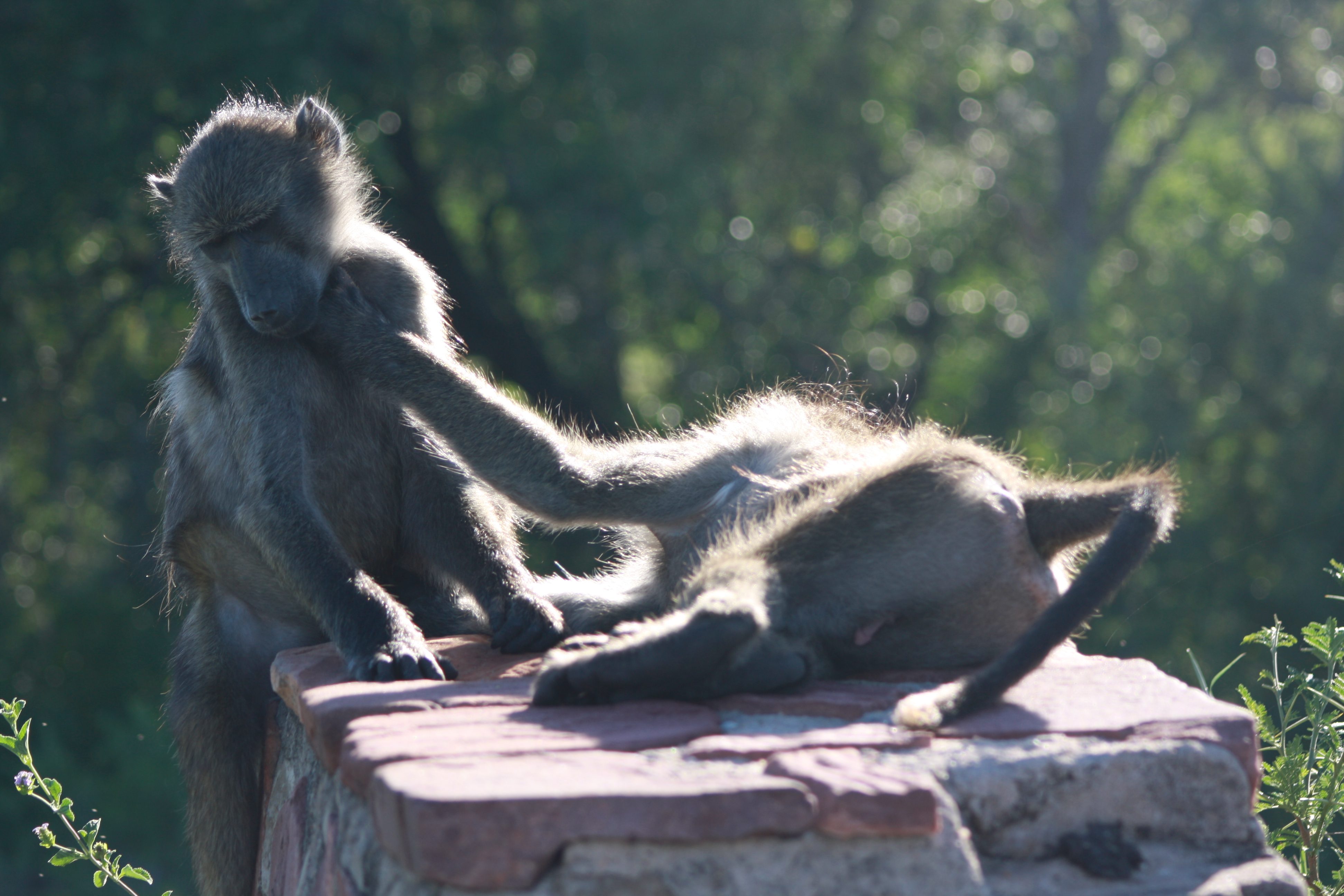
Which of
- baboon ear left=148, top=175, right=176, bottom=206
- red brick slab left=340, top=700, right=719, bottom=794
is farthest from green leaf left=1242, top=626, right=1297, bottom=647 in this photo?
baboon ear left=148, top=175, right=176, bottom=206

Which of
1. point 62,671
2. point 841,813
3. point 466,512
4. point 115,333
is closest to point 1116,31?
point 115,333

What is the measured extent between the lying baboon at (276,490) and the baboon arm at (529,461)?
6.7 inches

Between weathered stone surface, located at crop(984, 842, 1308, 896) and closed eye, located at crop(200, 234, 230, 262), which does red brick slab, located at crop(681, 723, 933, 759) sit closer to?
weathered stone surface, located at crop(984, 842, 1308, 896)

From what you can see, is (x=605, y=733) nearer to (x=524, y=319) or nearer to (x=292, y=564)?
(x=292, y=564)

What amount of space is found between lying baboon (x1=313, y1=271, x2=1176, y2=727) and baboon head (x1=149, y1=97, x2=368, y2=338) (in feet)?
0.40

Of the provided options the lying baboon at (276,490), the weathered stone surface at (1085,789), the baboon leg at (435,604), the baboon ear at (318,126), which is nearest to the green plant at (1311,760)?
the weathered stone surface at (1085,789)

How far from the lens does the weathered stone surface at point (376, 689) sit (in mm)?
1968

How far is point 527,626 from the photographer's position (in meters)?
2.63

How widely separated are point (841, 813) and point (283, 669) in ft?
4.51

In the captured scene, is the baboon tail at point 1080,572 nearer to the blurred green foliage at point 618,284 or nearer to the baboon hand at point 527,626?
the baboon hand at point 527,626

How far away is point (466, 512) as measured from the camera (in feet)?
9.77

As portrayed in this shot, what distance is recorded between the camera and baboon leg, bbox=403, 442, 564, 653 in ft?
8.87

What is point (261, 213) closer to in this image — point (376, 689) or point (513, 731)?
point (376, 689)

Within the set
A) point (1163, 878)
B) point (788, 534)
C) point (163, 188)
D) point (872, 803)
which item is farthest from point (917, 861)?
point (163, 188)
